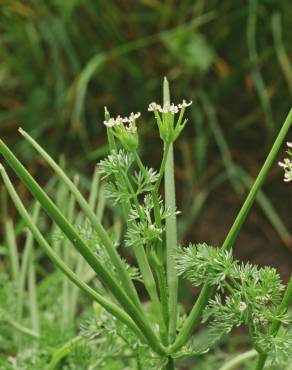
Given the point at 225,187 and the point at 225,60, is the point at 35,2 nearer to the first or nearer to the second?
the point at 225,60

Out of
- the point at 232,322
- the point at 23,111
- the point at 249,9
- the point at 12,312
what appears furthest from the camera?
the point at 23,111

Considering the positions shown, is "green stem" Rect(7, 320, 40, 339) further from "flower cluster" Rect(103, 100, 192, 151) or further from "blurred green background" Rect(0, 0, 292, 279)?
"blurred green background" Rect(0, 0, 292, 279)

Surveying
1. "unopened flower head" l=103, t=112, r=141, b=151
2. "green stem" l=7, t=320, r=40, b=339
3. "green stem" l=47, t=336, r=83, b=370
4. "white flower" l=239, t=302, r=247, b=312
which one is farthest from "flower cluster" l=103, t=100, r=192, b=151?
"green stem" l=7, t=320, r=40, b=339

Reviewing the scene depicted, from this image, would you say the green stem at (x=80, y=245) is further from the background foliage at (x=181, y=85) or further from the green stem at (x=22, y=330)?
the background foliage at (x=181, y=85)

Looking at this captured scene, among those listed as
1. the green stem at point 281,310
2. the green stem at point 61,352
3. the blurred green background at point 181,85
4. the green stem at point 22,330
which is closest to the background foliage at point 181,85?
the blurred green background at point 181,85

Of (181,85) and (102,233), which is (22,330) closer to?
(102,233)

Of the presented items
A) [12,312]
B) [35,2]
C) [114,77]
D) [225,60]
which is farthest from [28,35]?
[12,312]
